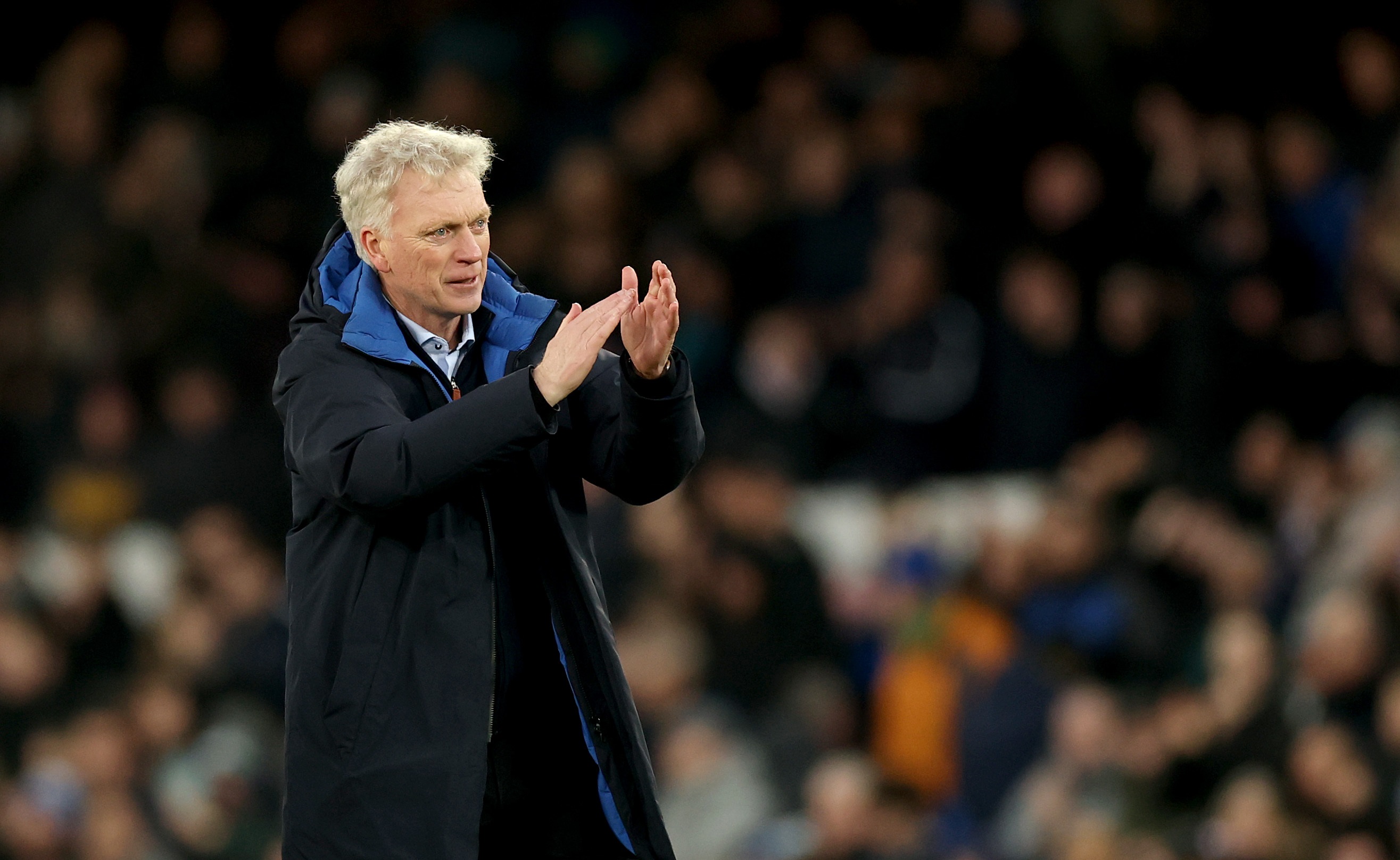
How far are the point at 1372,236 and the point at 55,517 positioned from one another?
5.20 m

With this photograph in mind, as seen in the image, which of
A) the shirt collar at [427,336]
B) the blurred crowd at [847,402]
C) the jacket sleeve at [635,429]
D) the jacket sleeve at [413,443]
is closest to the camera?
the jacket sleeve at [413,443]

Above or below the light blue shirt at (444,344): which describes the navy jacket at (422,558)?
below

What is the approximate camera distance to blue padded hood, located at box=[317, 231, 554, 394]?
2896 mm

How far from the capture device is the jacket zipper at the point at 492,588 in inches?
112

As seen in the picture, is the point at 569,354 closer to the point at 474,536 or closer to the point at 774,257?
the point at 474,536

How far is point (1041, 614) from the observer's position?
642 centimetres

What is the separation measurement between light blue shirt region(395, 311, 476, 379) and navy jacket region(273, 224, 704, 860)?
47mm

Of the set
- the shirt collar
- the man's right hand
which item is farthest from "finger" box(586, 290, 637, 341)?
the shirt collar

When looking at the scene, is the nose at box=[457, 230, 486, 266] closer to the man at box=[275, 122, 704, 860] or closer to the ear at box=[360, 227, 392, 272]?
the man at box=[275, 122, 704, 860]

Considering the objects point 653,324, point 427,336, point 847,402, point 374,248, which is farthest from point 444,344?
point 847,402

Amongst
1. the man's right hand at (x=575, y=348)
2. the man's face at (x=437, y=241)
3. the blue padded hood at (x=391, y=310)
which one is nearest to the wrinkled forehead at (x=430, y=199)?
the man's face at (x=437, y=241)

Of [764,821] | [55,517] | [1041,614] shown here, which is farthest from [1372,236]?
[55,517]

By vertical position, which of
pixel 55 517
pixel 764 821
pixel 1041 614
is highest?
pixel 55 517

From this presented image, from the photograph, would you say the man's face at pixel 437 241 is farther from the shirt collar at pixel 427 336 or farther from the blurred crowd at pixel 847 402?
the blurred crowd at pixel 847 402
